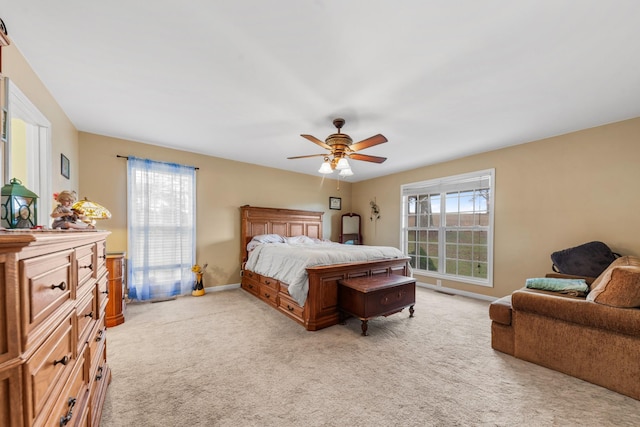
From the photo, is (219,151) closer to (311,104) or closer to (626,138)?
(311,104)

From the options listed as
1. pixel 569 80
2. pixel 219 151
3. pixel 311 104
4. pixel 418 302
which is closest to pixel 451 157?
pixel 569 80

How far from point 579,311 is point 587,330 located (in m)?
0.16

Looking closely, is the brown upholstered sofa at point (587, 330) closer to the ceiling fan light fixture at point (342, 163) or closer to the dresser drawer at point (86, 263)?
the ceiling fan light fixture at point (342, 163)

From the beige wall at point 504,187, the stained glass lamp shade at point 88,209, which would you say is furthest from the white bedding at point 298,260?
the stained glass lamp shade at point 88,209

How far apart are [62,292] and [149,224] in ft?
11.3

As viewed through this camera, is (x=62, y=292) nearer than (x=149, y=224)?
Yes

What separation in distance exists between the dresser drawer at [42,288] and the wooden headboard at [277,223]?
12.4ft

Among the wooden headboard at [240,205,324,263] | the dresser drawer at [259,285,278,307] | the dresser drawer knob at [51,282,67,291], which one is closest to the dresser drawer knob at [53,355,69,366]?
the dresser drawer knob at [51,282,67,291]

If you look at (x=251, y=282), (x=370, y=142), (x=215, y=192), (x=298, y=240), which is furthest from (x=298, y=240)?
(x=370, y=142)

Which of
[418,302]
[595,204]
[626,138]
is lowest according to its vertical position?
[418,302]

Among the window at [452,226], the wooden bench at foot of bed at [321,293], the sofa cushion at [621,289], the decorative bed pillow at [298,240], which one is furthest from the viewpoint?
the decorative bed pillow at [298,240]

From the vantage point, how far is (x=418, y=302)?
3949 mm

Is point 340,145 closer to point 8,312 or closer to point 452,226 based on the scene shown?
point 8,312

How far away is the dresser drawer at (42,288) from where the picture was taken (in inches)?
27.6
